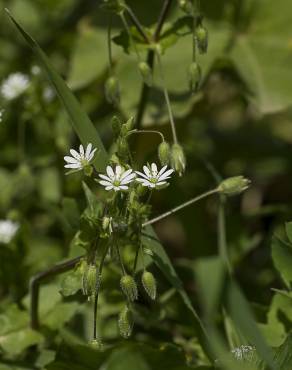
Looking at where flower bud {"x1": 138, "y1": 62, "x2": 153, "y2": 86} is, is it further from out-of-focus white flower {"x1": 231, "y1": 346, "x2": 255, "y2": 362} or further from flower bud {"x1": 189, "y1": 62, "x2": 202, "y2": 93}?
out-of-focus white flower {"x1": 231, "y1": 346, "x2": 255, "y2": 362}

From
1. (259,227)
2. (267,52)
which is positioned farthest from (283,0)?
(259,227)

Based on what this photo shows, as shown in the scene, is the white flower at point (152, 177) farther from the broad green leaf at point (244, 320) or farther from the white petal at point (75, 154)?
the broad green leaf at point (244, 320)

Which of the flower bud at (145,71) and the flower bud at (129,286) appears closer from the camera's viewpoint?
the flower bud at (129,286)

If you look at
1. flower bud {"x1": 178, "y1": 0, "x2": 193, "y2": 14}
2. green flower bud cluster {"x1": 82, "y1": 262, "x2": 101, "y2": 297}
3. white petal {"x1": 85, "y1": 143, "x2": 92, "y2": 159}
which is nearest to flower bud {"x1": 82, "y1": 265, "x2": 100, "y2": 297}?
green flower bud cluster {"x1": 82, "y1": 262, "x2": 101, "y2": 297}

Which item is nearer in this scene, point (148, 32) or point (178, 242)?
point (148, 32)

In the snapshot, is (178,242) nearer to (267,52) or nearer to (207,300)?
(267,52)

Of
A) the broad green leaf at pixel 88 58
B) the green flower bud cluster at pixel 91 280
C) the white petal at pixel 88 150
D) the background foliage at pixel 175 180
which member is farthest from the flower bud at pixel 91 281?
the broad green leaf at pixel 88 58
